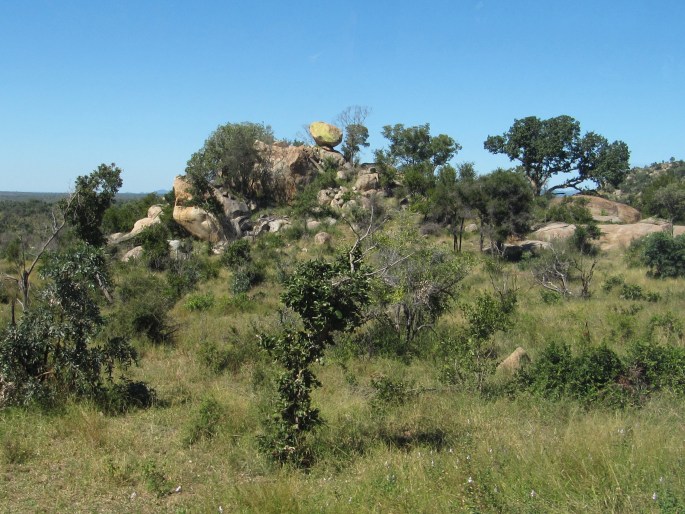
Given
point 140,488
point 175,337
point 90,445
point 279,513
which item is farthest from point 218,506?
point 175,337

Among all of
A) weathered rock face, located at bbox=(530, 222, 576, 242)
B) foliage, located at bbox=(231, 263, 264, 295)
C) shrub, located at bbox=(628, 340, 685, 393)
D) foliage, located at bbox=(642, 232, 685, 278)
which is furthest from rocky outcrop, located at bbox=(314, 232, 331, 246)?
shrub, located at bbox=(628, 340, 685, 393)

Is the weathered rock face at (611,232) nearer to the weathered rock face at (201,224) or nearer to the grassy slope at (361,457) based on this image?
the weathered rock face at (201,224)

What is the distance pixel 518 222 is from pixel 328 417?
21.2 meters

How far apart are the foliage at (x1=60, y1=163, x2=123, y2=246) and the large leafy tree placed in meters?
34.4

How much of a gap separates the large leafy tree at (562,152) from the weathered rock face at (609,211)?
6.36m

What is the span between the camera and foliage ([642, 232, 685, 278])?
19.8 metres

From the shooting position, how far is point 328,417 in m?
7.19

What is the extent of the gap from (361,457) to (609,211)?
113 feet

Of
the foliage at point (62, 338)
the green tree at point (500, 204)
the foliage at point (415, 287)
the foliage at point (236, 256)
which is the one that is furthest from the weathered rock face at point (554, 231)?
the foliage at point (62, 338)

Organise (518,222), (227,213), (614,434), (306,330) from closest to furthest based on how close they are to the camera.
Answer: (614,434) → (306,330) → (518,222) → (227,213)

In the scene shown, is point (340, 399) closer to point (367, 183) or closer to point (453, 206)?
point (453, 206)

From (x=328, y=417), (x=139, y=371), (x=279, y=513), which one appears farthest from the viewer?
(x=139, y=371)

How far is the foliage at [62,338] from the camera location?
7527 millimetres

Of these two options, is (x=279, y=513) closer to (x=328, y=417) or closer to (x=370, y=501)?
(x=370, y=501)
